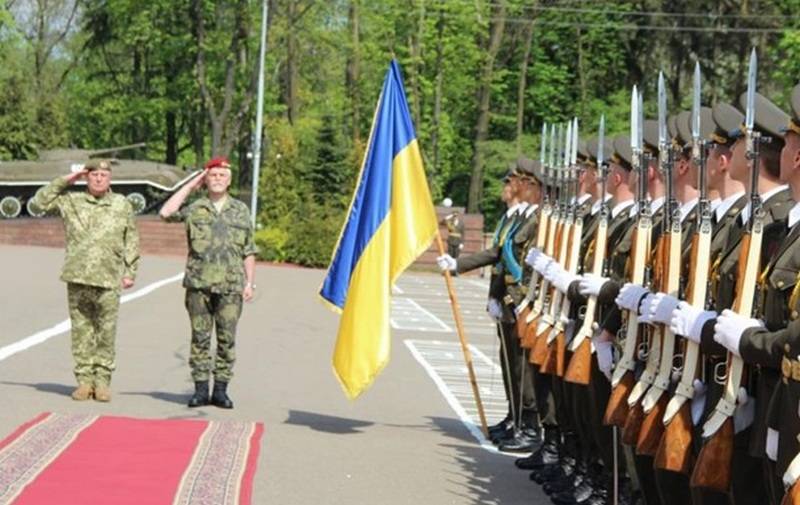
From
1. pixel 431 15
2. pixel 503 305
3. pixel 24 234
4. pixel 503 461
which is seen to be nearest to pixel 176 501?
pixel 503 461

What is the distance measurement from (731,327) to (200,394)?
7.22 meters

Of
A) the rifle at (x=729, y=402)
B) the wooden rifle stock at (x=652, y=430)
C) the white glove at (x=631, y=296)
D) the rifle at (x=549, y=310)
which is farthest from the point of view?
the rifle at (x=549, y=310)

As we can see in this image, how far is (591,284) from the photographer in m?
7.60

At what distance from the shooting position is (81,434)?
980 cm

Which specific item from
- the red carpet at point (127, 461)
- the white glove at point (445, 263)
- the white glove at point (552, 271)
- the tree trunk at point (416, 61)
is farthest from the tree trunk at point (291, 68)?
the white glove at point (552, 271)

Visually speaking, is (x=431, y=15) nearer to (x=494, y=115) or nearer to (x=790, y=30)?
(x=494, y=115)

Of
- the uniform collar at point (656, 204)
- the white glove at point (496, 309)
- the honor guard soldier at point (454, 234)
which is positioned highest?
the uniform collar at point (656, 204)

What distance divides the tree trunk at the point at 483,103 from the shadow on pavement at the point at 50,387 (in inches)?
1582

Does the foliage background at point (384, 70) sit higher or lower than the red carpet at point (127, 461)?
higher

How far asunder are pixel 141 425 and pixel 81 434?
2.22ft

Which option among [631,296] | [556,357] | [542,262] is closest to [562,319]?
[556,357]

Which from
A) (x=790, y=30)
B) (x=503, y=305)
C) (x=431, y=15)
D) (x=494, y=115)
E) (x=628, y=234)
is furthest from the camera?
(x=494, y=115)

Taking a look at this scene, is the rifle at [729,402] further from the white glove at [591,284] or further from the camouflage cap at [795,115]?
the white glove at [591,284]

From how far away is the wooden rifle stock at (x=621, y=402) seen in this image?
6633 mm
